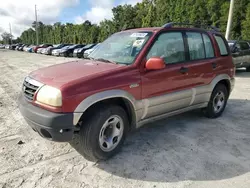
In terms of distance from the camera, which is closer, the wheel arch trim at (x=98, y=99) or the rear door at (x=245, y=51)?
the wheel arch trim at (x=98, y=99)

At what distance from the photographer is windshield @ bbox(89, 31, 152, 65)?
11.6 ft

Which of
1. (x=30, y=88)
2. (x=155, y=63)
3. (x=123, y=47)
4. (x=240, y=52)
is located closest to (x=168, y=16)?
(x=240, y=52)

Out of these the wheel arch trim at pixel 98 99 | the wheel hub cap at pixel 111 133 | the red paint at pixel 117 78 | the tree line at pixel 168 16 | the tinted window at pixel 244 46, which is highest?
the tree line at pixel 168 16

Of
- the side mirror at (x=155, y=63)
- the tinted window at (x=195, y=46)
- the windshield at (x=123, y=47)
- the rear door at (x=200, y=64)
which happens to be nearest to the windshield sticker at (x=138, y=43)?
the windshield at (x=123, y=47)

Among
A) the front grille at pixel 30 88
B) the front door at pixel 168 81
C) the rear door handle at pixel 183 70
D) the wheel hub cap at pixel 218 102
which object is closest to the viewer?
the front grille at pixel 30 88

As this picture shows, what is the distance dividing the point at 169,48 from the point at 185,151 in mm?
1662

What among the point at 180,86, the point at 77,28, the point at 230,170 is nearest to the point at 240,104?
the point at 180,86

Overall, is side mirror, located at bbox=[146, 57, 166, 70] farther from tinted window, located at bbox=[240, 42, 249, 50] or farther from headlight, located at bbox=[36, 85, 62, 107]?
tinted window, located at bbox=[240, 42, 249, 50]

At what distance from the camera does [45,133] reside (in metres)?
2.88

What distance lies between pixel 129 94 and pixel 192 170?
130cm

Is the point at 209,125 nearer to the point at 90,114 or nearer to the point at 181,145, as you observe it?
the point at 181,145

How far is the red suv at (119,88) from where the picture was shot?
281 centimetres

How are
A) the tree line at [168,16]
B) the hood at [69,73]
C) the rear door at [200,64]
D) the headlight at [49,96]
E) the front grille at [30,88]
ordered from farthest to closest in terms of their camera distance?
the tree line at [168,16], the rear door at [200,64], the front grille at [30,88], the hood at [69,73], the headlight at [49,96]

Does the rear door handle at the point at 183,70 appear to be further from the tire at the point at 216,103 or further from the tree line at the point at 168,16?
the tree line at the point at 168,16
